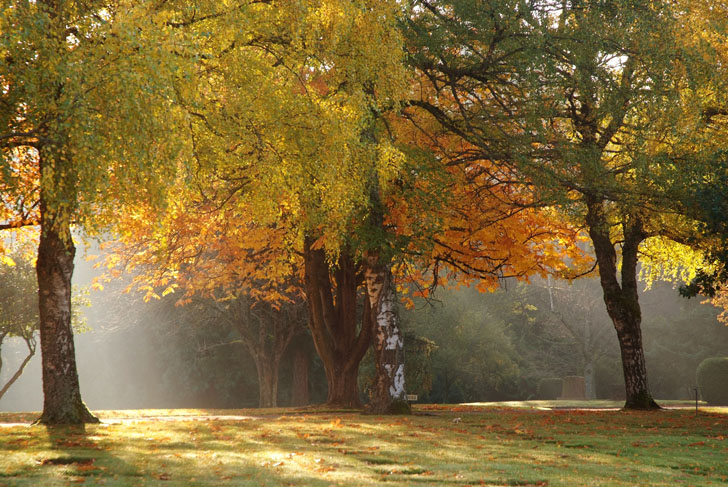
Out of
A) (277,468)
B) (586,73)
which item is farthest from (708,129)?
(277,468)

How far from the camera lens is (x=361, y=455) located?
30.6 feet

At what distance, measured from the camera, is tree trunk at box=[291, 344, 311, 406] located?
103 feet

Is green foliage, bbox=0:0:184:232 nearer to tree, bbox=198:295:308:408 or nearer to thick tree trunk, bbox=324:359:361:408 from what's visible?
thick tree trunk, bbox=324:359:361:408

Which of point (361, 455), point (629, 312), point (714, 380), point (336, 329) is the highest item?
point (629, 312)

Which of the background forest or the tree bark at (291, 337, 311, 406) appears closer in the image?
the tree bark at (291, 337, 311, 406)

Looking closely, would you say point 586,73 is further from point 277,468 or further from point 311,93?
point 277,468

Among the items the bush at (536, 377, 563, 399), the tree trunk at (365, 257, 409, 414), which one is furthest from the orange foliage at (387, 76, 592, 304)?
the bush at (536, 377, 563, 399)

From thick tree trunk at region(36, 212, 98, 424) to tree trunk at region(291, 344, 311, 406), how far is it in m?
18.7

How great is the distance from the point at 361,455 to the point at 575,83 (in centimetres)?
880

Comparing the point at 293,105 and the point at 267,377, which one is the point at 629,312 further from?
the point at 267,377

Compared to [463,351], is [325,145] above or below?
above

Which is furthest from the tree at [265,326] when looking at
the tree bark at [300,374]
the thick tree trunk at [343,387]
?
the thick tree trunk at [343,387]

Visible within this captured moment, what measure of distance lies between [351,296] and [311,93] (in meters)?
9.43

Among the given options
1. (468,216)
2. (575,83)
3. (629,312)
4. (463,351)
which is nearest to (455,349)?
(463,351)
